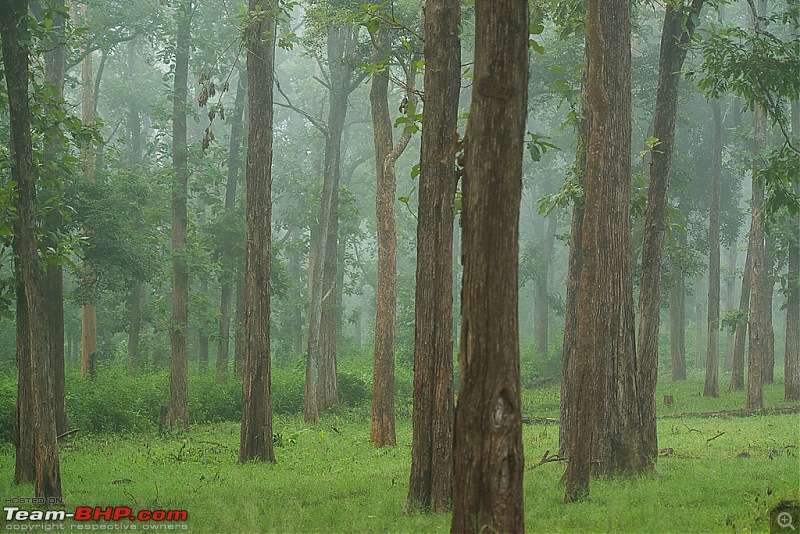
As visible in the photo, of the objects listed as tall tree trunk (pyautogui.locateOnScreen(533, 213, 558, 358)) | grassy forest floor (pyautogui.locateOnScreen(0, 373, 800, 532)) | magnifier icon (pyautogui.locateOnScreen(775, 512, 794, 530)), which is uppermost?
tall tree trunk (pyautogui.locateOnScreen(533, 213, 558, 358))

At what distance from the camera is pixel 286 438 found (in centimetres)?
1753

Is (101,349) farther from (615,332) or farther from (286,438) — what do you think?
(615,332)

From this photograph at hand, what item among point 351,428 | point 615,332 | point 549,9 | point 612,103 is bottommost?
point 351,428

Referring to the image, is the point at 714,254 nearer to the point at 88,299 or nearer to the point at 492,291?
the point at 88,299

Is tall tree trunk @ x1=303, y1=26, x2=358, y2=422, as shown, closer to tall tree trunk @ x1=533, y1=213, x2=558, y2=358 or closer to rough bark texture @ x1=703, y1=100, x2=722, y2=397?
rough bark texture @ x1=703, y1=100, x2=722, y2=397

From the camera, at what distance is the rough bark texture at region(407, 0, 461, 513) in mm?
9156

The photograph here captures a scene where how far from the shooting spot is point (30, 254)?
31.5ft

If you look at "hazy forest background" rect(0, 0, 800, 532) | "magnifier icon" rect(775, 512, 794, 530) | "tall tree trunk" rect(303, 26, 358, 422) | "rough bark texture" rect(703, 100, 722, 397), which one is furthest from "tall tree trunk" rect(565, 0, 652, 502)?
"rough bark texture" rect(703, 100, 722, 397)

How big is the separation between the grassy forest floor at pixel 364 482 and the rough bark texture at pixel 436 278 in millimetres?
591

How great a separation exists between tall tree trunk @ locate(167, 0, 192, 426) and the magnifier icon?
53.3 feet

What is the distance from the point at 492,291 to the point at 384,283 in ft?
40.0

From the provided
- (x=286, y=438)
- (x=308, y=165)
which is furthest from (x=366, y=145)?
(x=286, y=438)

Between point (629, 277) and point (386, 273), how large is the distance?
7.30 meters

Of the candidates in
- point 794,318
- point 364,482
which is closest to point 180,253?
point 364,482
